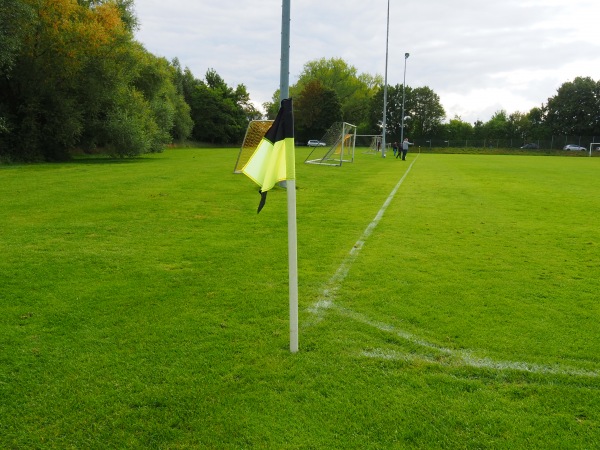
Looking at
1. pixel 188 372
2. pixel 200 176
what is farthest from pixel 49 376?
pixel 200 176

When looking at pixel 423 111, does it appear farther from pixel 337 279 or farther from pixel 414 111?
pixel 337 279

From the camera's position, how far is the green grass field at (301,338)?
297 centimetres

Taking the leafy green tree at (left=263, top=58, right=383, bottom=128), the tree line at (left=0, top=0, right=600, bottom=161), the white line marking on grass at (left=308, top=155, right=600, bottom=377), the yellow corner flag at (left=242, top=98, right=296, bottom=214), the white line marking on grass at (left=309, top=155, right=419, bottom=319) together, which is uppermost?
the leafy green tree at (left=263, top=58, right=383, bottom=128)

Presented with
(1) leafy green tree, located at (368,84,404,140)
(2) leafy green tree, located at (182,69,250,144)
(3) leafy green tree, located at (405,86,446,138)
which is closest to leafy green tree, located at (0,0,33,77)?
(2) leafy green tree, located at (182,69,250,144)

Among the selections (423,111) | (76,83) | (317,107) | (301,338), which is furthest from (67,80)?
(423,111)

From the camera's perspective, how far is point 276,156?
385 centimetres

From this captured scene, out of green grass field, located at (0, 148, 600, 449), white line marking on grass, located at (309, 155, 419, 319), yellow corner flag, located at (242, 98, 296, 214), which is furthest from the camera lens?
white line marking on grass, located at (309, 155, 419, 319)

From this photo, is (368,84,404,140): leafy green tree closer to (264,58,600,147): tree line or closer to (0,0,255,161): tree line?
(264,58,600,147): tree line

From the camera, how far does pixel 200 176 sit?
18922mm

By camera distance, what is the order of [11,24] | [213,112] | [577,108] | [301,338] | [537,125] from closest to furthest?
[301,338]
[11,24]
[213,112]
[577,108]
[537,125]

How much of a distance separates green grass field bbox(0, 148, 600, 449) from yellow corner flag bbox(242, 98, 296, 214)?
146 centimetres

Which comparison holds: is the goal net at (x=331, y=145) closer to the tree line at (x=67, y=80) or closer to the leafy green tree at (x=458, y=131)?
the tree line at (x=67, y=80)

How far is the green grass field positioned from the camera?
2969 mm

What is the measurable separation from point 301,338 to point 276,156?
1.64 meters
